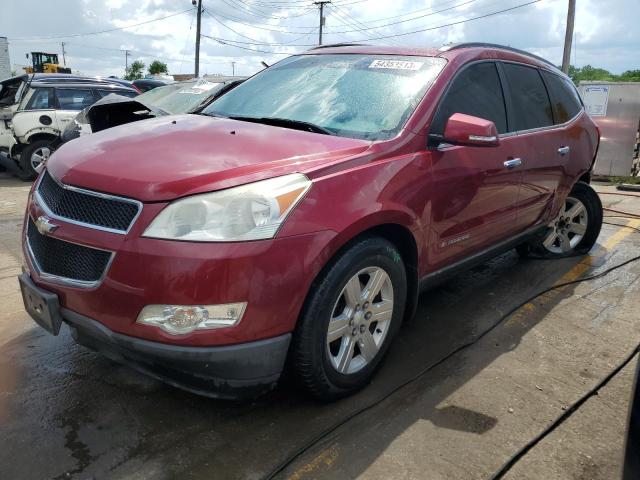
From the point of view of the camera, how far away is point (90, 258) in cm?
236

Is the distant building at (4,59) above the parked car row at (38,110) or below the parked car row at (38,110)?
above

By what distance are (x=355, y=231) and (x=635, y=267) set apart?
12.6 ft

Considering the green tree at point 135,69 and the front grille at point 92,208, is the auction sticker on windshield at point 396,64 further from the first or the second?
the green tree at point 135,69

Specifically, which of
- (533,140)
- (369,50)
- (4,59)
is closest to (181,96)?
(369,50)

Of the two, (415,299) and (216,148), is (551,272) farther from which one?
(216,148)

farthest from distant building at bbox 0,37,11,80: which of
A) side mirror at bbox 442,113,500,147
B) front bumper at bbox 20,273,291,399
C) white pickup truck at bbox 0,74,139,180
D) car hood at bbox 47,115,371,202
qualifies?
side mirror at bbox 442,113,500,147

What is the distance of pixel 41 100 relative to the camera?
9789 mm

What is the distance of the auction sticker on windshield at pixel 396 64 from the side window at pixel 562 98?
1.71 m

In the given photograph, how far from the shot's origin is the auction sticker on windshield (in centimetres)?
341

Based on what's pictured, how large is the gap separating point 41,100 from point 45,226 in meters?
8.47

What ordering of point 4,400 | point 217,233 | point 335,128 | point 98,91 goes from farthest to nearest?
1. point 98,91
2. point 335,128
3. point 4,400
4. point 217,233

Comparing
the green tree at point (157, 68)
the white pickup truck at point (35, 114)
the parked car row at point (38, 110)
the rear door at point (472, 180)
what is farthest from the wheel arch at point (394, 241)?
the green tree at point (157, 68)

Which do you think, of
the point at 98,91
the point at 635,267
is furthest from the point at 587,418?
the point at 98,91

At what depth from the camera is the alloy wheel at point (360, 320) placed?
8.89ft
